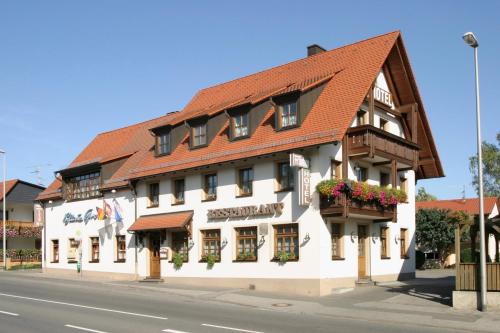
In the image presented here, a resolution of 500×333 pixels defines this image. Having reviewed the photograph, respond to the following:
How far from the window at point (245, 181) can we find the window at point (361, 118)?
5254mm

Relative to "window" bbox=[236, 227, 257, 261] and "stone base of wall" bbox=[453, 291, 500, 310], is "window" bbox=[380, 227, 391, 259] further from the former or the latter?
"stone base of wall" bbox=[453, 291, 500, 310]

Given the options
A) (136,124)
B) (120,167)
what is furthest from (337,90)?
(136,124)

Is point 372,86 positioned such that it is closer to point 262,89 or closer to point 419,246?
point 262,89

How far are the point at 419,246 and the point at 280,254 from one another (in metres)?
22.8

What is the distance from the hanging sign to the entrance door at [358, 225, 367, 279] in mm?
6020

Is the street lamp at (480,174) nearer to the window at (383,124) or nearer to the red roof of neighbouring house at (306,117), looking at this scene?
the red roof of neighbouring house at (306,117)

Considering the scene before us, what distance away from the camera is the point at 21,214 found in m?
58.6

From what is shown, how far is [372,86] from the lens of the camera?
25.8 metres

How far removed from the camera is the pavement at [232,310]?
609 inches

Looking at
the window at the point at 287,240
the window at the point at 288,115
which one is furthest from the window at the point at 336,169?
the window at the point at 287,240

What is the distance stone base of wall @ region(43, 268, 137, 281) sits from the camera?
3281 cm

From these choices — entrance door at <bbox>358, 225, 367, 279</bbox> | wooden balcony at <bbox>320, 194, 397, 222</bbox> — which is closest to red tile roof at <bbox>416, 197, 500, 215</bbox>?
entrance door at <bbox>358, 225, 367, 279</bbox>

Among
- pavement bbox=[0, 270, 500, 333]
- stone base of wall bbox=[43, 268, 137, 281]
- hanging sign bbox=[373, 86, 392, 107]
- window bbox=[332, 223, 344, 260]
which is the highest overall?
hanging sign bbox=[373, 86, 392, 107]

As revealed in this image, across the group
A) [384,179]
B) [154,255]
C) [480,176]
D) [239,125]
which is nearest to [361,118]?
[384,179]
